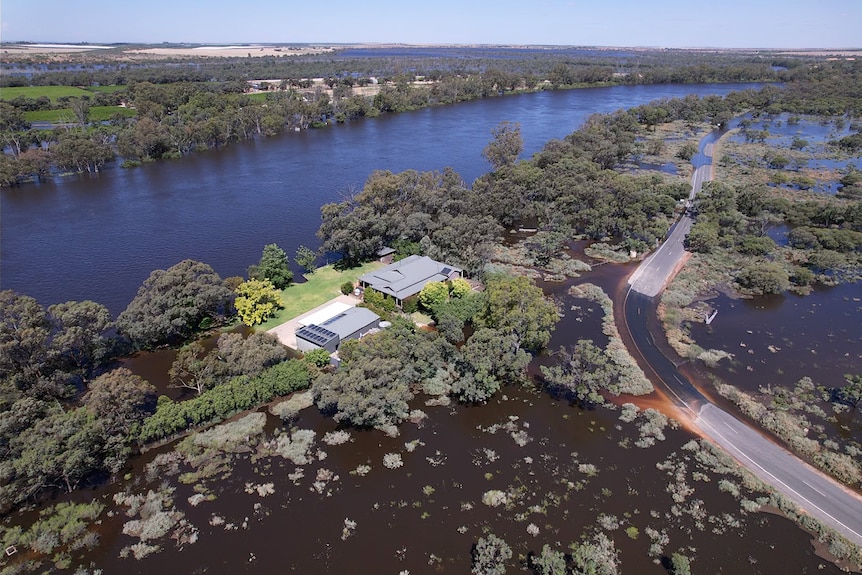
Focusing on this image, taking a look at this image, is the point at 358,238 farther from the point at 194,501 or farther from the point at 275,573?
the point at 275,573

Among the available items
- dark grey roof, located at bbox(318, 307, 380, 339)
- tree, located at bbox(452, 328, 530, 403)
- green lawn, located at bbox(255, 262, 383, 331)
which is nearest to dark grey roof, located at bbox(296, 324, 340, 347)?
dark grey roof, located at bbox(318, 307, 380, 339)

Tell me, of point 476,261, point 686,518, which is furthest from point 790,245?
point 686,518

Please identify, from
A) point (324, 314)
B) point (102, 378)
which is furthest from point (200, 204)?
point (102, 378)

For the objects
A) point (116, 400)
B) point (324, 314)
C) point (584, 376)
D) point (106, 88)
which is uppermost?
point (106, 88)

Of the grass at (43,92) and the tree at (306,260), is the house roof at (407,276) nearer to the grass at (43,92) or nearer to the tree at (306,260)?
the tree at (306,260)

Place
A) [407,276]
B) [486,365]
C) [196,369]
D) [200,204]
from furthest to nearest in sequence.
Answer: [200,204], [407,276], [486,365], [196,369]

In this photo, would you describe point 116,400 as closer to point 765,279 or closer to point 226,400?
point 226,400

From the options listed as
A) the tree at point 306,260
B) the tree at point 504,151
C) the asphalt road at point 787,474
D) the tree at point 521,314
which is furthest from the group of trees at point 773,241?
the tree at point 306,260
